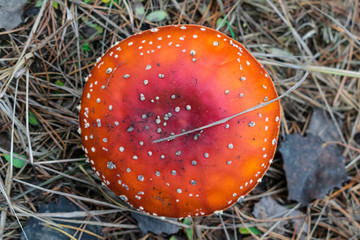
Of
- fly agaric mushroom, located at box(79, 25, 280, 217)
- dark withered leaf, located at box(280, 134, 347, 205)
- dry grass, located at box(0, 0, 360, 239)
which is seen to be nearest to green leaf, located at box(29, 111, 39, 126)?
dry grass, located at box(0, 0, 360, 239)

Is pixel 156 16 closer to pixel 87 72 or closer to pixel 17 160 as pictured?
pixel 87 72

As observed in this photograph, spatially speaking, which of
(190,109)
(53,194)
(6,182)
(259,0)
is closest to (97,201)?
(53,194)

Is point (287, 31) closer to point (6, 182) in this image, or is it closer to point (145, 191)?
point (145, 191)

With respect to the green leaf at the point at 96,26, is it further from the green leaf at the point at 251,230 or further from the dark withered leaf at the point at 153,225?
the green leaf at the point at 251,230

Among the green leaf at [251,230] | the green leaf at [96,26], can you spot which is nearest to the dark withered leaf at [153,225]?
the green leaf at [251,230]

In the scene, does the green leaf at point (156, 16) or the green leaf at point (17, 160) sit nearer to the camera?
the green leaf at point (17, 160)

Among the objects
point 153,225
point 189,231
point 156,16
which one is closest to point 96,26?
point 156,16

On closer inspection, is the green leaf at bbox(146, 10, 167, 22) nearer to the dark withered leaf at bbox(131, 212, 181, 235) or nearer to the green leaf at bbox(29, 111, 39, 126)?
the green leaf at bbox(29, 111, 39, 126)
